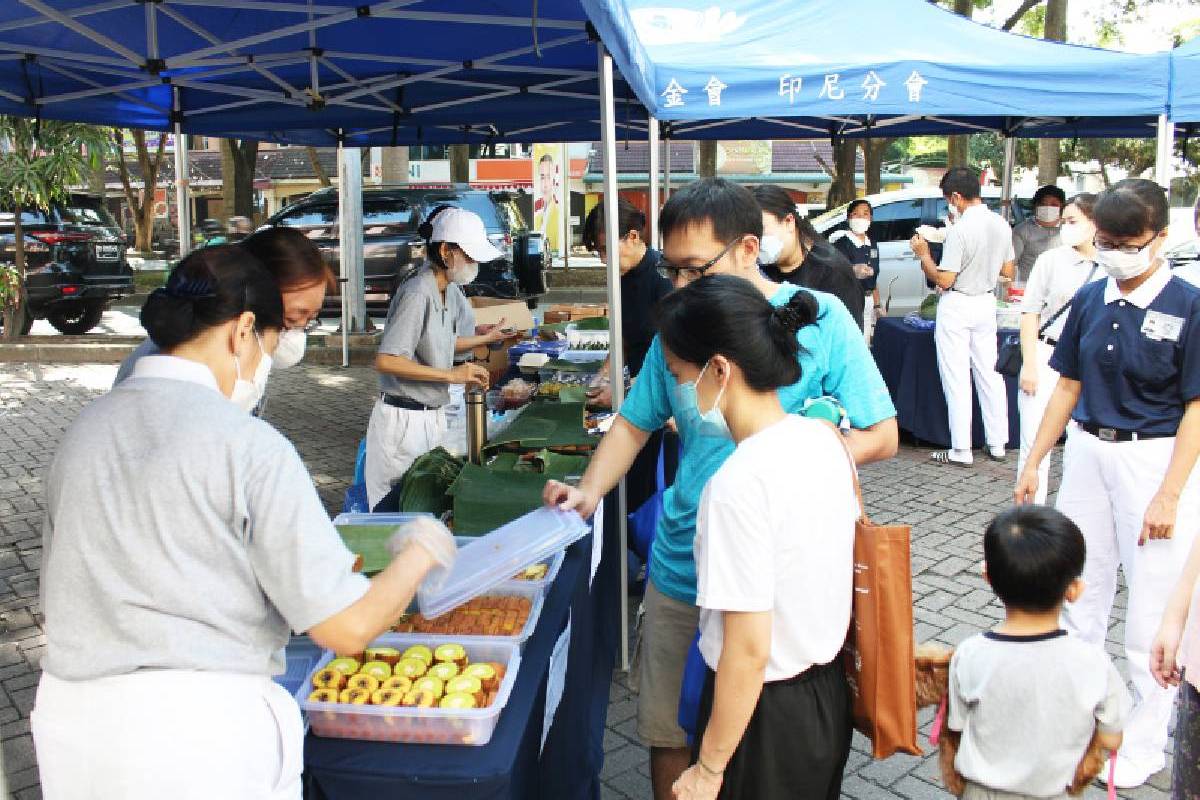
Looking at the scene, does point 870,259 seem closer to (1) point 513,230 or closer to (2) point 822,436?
(1) point 513,230

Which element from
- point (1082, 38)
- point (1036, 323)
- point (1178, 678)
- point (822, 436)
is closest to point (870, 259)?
point (1036, 323)

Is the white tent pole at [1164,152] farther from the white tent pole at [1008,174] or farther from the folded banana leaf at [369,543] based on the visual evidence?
the folded banana leaf at [369,543]

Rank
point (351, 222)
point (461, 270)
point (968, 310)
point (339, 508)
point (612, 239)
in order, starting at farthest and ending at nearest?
point (351, 222) < point (968, 310) < point (339, 508) < point (461, 270) < point (612, 239)

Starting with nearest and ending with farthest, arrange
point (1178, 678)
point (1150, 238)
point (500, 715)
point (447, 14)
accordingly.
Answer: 1. point (500, 715)
2. point (1178, 678)
3. point (1150, 238)
4. point (447, 14)

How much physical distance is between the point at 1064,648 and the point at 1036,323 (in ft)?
11.6

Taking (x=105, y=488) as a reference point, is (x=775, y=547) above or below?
below

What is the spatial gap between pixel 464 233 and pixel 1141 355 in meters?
2.40

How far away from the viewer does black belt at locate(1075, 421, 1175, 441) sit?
9.97 feet

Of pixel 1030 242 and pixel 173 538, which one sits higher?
pixel 1030 242

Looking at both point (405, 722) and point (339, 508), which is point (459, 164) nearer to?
point (339, 508)

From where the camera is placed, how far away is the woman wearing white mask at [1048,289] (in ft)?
16.2

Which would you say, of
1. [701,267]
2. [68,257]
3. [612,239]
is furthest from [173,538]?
[68,257]

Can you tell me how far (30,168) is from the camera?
10922 millimetres

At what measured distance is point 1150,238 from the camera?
2.92 meters
